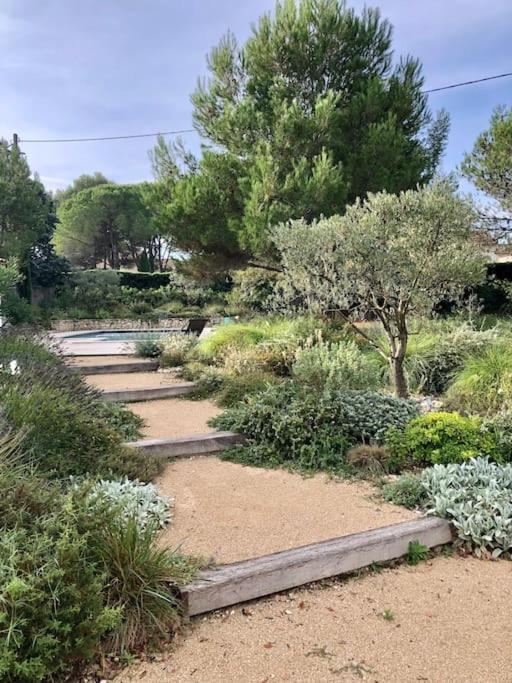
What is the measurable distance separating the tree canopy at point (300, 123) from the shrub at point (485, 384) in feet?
18.2

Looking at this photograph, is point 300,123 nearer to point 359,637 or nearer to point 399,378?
point 399,378

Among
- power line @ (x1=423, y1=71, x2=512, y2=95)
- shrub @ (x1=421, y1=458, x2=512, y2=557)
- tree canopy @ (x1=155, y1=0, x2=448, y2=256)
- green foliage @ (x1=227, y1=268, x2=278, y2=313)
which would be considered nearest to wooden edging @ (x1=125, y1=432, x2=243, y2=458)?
shrub @ (x1=421, y1=458, x2=512, y2=557)

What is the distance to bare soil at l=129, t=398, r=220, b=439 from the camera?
4.32m

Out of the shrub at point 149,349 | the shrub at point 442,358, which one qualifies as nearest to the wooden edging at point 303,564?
the shrub at point 442,358

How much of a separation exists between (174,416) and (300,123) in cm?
762

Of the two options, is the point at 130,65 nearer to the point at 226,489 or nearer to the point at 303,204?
the point at 303,204

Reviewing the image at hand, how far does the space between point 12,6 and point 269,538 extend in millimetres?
7071

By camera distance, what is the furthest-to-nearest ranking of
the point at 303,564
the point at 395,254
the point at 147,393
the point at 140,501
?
the point at 147,393, the point at 395,254, the point at 140,501, the point at 303,564

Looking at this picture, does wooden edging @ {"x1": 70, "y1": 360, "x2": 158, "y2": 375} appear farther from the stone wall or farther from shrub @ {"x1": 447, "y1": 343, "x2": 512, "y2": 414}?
the stone wall

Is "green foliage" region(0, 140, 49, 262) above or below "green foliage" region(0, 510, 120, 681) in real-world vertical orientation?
above

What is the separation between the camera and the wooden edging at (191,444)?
375 cm

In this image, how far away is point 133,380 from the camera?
674 cm

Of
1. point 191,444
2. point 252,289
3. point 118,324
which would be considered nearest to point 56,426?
point 191,444

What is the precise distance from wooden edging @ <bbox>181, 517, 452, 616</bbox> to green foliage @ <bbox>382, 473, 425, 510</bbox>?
0.32 m
